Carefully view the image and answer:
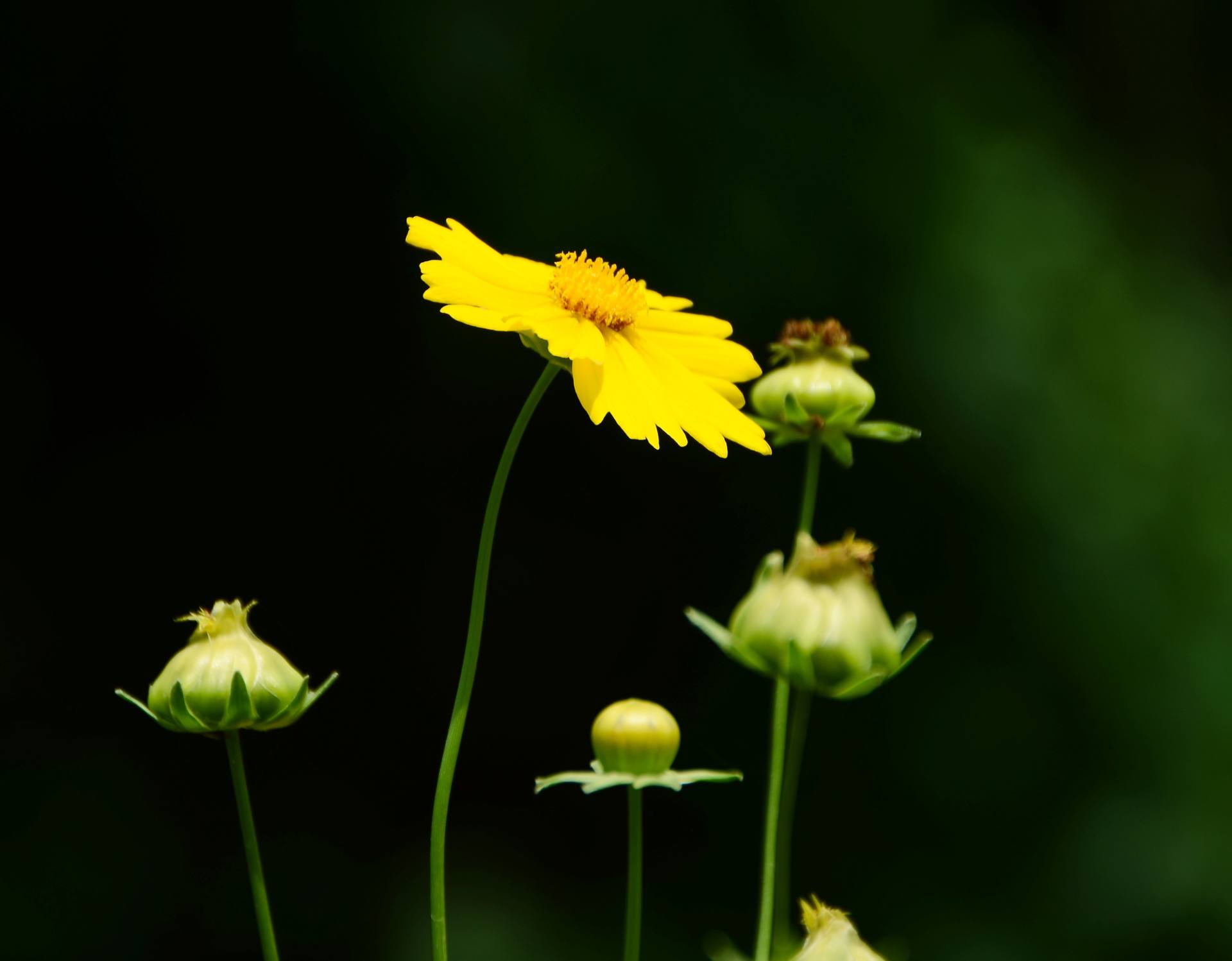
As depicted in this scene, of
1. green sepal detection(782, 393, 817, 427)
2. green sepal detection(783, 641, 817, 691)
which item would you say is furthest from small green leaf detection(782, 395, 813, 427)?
green sepal detection(783, 641, 817, 691)

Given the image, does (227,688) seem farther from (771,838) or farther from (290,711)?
(771,838)

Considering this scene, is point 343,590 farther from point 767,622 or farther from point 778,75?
point 767,622

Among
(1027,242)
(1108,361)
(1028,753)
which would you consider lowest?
(1028,753)

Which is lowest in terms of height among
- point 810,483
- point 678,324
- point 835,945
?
point 835,945

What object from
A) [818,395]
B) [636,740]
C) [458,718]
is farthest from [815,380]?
[458,718]

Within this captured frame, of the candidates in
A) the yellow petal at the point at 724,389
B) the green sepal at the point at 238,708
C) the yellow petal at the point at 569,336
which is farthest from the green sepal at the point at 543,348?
the green sepal at the point at 238,708

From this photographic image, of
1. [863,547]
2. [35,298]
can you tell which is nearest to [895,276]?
[35,298]
